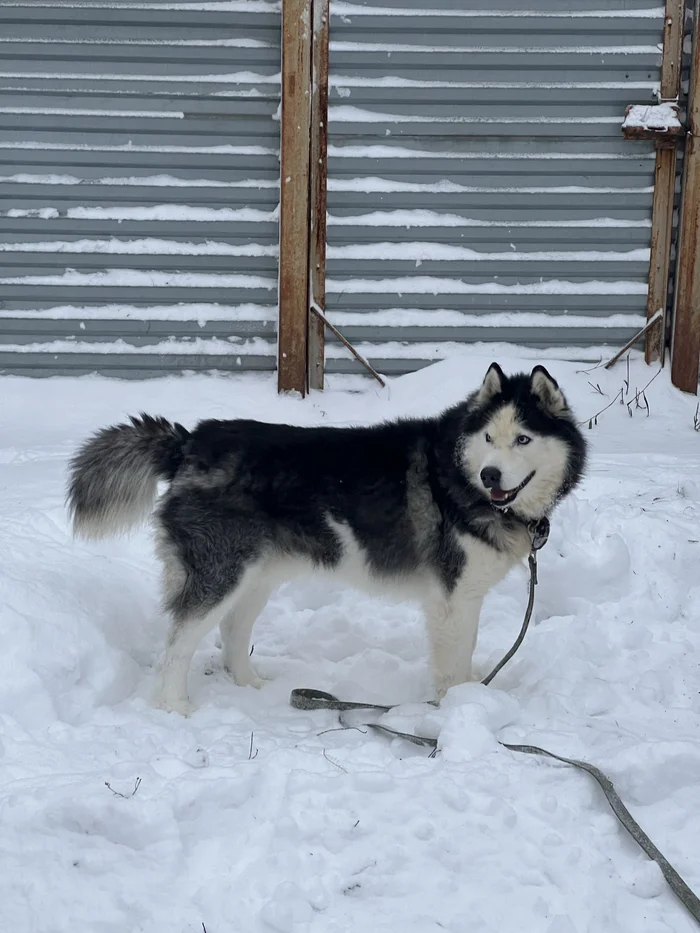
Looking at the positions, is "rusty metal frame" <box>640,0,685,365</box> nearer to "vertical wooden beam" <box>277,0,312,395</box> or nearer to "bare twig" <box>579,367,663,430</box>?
"bare twig" <box>579,367,663,430</box>

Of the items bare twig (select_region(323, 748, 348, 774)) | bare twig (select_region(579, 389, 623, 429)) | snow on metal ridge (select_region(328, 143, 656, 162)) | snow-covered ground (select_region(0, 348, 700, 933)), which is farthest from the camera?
snow on metal ridge (select_region(328, 143, 656, 162))

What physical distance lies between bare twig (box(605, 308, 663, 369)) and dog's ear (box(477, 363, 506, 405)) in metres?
4.08

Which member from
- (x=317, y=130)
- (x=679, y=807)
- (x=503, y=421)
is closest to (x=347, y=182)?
(x=317, y=130)

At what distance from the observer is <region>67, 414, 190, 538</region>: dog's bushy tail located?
3748 mm

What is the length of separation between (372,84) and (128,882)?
6.45 metres

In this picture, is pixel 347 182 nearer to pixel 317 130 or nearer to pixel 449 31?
pixel 317 130

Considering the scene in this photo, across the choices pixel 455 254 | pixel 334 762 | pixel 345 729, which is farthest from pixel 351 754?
pixel 455 254

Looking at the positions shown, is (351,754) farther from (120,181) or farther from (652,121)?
(652,121)

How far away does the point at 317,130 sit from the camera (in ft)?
23.7

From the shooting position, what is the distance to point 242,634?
13.3 ft

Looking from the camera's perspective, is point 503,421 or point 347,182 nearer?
point 503,421

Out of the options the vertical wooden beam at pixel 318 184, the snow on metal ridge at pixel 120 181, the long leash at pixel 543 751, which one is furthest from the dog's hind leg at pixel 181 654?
the snow on metal ridge at pixel 120 181

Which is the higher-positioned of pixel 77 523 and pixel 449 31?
pixel 449 31

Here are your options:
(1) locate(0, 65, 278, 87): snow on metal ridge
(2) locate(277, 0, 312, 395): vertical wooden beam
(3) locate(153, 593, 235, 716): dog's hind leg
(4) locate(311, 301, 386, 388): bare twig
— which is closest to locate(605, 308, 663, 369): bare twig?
(4) locate(311, 301, 386, 388): bare twig
